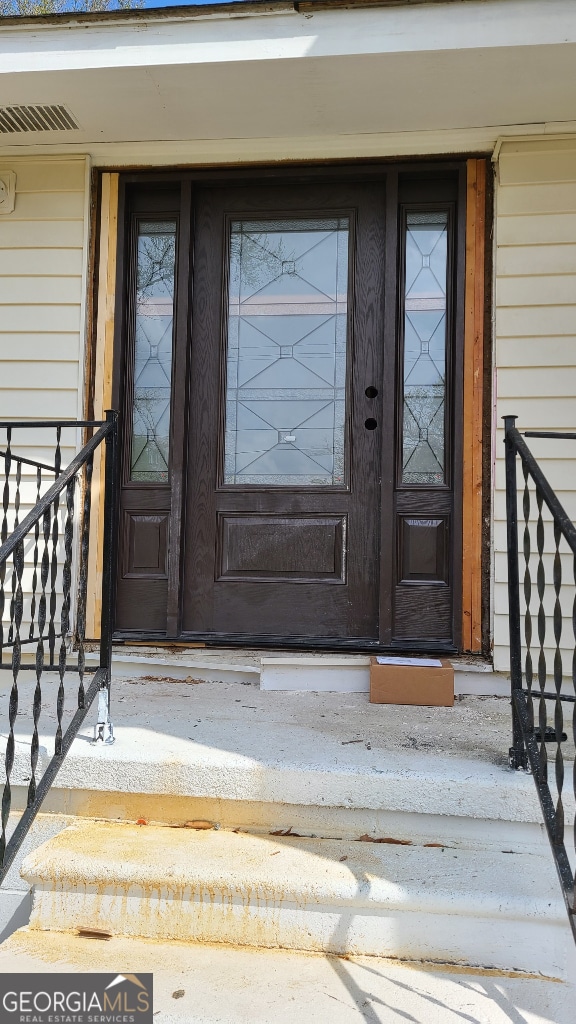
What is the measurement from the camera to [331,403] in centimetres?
338

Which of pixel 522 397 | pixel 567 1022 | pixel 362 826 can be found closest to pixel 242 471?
pixel 522 397

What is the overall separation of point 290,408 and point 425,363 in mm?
670

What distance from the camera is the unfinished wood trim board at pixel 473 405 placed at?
3170 mm

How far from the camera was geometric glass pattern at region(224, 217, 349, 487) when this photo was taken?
11.1ft

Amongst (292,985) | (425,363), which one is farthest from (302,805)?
(425,363)

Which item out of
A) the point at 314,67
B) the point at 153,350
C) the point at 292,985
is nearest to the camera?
the point at 292,985

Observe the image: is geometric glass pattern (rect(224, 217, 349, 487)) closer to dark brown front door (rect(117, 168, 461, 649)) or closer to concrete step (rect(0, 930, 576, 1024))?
dark brown front door (rect(117, 168, 461, 649))

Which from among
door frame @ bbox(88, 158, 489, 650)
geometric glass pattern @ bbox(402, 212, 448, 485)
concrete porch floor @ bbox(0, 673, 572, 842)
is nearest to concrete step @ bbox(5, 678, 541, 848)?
concrete porch floor @ bbox(0, 673, 572, 842)

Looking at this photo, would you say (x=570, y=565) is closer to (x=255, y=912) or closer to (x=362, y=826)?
(x=362, y=826)

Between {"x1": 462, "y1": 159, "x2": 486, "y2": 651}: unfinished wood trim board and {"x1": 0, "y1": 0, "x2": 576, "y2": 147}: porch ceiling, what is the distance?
1.18ft

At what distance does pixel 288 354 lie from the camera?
3.41 meters

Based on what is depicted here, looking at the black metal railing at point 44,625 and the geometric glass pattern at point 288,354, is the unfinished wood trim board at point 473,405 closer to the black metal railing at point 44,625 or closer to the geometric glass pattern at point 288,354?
the geometric glass pattern at point 288,354

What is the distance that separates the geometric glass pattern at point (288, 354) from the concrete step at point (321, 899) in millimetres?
1880

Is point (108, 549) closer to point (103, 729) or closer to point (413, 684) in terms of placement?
point (103, 729)
